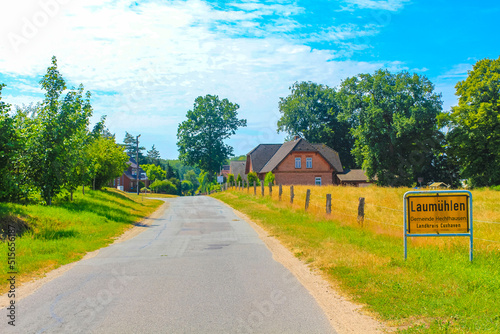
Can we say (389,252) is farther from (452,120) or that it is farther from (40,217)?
(452,120)

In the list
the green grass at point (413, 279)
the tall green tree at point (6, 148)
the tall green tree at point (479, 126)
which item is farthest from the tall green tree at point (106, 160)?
the tall green tree at point (479, 126)

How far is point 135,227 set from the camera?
1975cm

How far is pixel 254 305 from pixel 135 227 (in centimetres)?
1419

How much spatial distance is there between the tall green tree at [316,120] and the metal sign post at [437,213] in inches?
2772

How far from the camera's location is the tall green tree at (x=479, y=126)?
47.6 m

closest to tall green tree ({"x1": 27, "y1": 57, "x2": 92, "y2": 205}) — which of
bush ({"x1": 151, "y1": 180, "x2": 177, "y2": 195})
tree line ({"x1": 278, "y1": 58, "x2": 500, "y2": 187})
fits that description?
tree line ({"x1": 278, "y1": 58, "x2": 500, "y2": 187})

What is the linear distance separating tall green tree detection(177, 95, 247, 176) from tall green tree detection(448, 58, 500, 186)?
43135mm

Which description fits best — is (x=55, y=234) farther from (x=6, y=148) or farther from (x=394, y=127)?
(x=394, y=127)

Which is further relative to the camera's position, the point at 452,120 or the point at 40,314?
the point at 452,120

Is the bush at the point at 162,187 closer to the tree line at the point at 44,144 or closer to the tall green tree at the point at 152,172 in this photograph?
the tall green tree at the point at 152,172

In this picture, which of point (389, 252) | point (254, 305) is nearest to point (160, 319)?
point (254, 305)

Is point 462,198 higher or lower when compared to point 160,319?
higher

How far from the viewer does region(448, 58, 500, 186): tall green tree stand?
156 ft

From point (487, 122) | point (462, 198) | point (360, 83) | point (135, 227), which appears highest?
point (360, 83)
